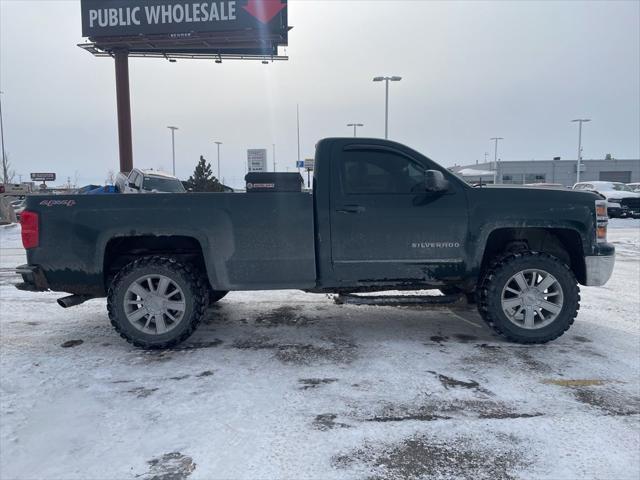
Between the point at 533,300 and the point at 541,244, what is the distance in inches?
31.0

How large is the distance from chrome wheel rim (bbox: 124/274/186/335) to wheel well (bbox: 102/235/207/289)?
365mm

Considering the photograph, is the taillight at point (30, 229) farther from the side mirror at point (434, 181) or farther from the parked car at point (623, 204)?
the parked car at point (623, 204)

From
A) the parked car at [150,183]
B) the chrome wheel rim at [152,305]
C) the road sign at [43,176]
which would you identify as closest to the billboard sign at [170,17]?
the parked car at [150,183]

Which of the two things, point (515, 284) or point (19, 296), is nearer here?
point (515, 284)

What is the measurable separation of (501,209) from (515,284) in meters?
0.79

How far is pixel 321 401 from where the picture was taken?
321 cm

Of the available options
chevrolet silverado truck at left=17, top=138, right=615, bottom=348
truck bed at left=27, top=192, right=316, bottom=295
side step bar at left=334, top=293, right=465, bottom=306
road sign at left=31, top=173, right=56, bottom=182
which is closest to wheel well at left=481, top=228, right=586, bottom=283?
chevrolet silverado truck at left=17, top=138, right=615, bottom=348

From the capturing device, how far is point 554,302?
442 cm

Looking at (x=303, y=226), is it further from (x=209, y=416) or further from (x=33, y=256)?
(x=33, y=256)

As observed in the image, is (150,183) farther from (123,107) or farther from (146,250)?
(123,107)

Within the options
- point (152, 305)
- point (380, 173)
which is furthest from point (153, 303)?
point (380, 173)

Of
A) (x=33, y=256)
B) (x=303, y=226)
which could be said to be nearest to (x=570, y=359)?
(x=303, y=226)

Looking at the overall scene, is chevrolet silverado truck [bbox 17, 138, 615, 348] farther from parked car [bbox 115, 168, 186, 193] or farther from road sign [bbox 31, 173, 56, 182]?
road sign [bbox 31, 173, 56, 182]

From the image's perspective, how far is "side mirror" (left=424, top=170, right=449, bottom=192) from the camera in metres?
4.21
